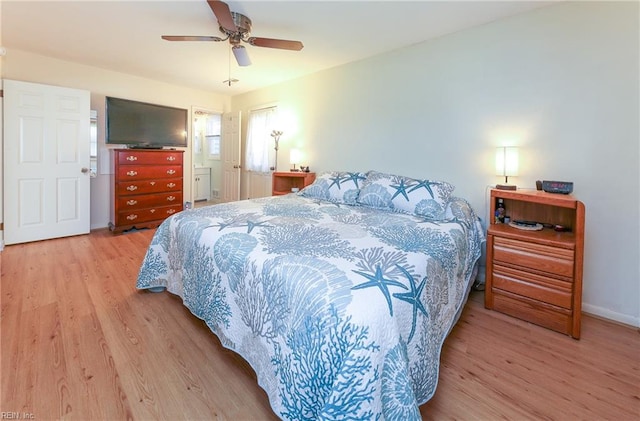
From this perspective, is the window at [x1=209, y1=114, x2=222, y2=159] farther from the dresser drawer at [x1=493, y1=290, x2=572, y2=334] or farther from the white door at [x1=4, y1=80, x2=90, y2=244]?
the dresser drawer at [x1=493, y1=290, x2=572, y2=334]

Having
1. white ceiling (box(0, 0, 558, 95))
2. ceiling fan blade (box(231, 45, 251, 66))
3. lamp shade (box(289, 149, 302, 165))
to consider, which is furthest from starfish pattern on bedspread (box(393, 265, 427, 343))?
lamp shade (box(289, 149, 302, 165))

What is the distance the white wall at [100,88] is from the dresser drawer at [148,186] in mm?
531

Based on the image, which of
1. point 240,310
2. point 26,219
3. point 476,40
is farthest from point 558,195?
point 26,219

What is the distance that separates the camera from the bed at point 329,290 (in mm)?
1017

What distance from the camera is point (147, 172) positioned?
14.3 ft

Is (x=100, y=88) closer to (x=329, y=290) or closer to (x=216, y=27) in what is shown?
(x=216, y=27)

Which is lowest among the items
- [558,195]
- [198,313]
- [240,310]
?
[198,313]

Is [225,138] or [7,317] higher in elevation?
[225,138]

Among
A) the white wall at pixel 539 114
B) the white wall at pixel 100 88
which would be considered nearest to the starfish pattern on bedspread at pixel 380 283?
the white wall at pixel 539 114

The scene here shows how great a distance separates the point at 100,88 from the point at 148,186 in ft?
4.88

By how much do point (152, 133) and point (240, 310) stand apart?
13.5 ft

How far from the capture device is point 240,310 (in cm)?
152

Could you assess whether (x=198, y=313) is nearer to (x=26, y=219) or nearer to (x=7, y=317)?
(x=7, y=317)

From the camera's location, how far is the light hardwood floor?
1.33m
